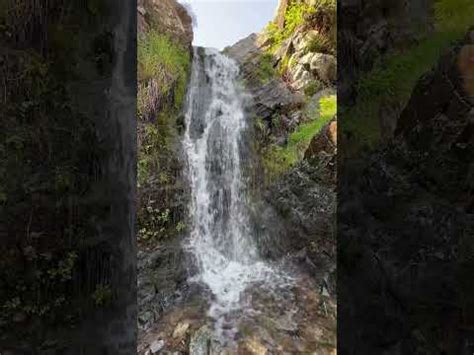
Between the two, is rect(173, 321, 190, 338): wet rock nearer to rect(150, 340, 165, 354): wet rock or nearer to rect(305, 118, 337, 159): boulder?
rect(150, 340, 165, 354): wet rock

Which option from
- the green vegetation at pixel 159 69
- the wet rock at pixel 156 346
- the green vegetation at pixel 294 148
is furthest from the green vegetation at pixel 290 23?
the wet rock at pixel 156 346

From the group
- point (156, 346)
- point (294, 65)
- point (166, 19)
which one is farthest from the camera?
point (166, 19)

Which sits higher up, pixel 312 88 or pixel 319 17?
pixel 319 17

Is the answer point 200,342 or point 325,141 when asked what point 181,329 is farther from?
point 325,141

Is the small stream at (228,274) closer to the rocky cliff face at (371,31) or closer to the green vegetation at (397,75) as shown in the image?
the green vegetation at (397,75)

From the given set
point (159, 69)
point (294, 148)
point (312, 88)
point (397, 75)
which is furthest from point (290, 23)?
point (397, 75)

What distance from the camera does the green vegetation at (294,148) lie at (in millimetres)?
7543

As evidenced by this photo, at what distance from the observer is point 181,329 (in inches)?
192

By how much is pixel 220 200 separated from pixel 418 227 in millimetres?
6138

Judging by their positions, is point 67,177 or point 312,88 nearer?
point 67,177

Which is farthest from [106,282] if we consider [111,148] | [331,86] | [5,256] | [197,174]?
[331,86]

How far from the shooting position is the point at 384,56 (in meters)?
1.53

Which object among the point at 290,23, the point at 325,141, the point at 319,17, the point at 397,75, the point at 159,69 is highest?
the point at 290,23

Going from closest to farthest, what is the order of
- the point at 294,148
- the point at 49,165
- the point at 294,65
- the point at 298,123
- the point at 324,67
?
the point at 49,165
the point at 294,148
the point at 298,123
the point at 324,67
the point at 294,65
